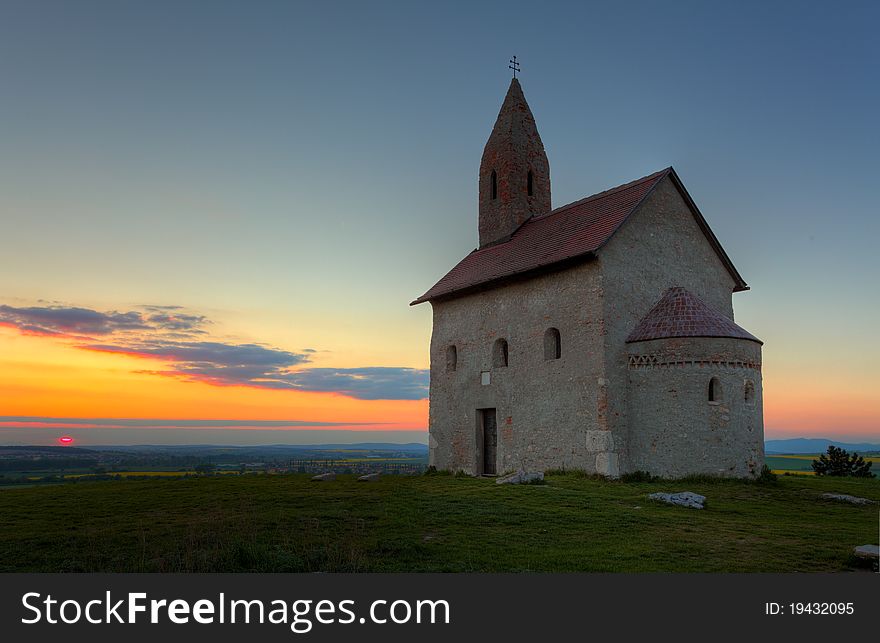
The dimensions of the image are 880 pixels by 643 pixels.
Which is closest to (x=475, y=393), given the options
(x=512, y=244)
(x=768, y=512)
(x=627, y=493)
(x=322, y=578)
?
(x=512, y=244)

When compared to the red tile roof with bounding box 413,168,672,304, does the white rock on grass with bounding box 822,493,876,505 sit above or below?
Result: below

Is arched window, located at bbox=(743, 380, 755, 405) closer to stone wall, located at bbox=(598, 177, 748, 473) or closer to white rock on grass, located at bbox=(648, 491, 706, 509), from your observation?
stone wall, located at bbox=(598, 177, 748, 473)

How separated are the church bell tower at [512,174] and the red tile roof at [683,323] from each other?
8.80 m

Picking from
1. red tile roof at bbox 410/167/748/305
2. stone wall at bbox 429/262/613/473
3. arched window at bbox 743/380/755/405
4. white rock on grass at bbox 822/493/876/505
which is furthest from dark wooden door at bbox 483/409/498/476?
white rock on grass at bbox 822/493/876/505

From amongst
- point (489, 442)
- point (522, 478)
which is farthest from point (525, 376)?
point (522, 478)

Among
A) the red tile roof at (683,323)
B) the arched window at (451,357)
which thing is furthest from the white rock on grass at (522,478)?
the arched window at (451,357)

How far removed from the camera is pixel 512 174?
29.8m

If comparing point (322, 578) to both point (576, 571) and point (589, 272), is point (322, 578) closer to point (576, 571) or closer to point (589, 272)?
point (576, 571)

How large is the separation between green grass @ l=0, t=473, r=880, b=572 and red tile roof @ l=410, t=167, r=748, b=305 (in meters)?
7.94

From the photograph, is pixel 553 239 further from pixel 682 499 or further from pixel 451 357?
pixel 682 499

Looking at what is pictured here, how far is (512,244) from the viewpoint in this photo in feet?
91.3

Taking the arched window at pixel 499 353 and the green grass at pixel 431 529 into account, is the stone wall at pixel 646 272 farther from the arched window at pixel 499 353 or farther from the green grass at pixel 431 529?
the arched window at pixel 499 353

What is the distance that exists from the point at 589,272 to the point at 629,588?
15478 millimetres

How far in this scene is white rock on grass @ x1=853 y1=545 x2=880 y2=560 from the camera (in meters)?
9.27
